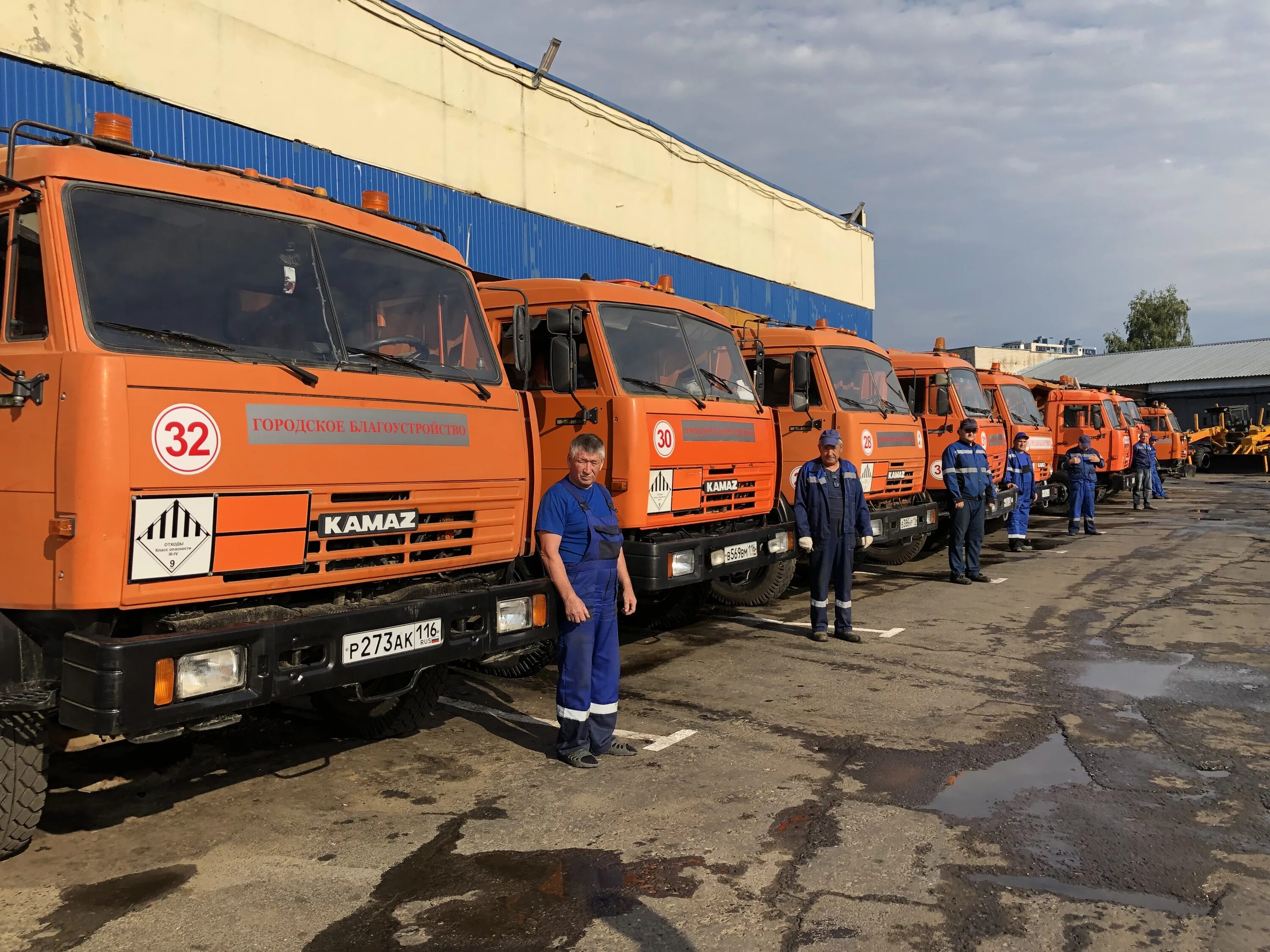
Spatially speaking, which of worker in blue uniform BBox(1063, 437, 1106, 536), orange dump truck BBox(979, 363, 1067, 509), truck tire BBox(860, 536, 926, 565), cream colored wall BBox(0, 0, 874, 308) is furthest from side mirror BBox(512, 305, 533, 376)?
worker in blue uniform BBox(1063, 437, 1106, 536)

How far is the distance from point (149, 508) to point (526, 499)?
1907 millimetres

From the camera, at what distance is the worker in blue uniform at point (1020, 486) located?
1275cm

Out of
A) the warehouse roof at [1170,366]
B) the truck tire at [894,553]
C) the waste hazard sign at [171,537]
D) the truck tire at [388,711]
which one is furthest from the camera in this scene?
the warehouse roof at [1170,366]

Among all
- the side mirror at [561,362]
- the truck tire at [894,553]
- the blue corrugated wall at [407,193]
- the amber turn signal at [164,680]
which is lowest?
the truck tire at [894,553]

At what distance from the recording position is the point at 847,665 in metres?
6.62

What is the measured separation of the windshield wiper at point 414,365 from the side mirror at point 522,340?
0.42 metres

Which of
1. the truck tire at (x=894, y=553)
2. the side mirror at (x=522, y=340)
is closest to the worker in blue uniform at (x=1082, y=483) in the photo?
the truck tire at (x=894, y=553)

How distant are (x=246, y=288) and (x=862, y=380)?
6.82 meters

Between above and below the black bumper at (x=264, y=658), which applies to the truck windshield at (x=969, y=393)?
above

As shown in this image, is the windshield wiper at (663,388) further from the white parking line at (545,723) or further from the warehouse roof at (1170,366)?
the warehouse roof at (1170,366)

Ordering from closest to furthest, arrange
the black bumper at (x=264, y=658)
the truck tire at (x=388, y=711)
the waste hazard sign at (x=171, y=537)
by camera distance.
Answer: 1. the black bumper at (x=264, y=658)
2. the waste hazard sign at (x=171, y=537)
3. the truck tire at (x=388, y=711)

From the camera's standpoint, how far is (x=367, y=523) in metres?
3.89

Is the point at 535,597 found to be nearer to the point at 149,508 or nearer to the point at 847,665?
the point at 149,508

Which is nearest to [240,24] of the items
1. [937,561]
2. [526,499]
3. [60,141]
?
[60,141]
